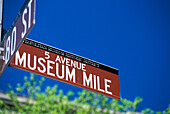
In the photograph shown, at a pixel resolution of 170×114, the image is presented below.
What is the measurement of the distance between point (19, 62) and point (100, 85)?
1534mm

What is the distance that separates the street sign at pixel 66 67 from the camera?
6.09 metres

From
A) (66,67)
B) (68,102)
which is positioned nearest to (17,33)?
(66,67)

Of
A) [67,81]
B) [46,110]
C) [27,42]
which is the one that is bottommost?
[67,81]

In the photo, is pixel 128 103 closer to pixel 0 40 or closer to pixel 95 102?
pixel 95 102

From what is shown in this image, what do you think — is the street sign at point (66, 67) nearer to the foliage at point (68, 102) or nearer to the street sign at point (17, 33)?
the street sign at point (17, 33)

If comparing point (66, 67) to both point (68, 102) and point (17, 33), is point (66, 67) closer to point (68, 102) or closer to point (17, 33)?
point (17, 33)

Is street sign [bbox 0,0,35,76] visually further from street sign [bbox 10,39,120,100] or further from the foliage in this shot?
the foliage

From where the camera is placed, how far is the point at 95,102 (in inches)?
933

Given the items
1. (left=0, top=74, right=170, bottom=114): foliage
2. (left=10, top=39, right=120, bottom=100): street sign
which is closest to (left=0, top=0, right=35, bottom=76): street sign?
(left=10, top=39, right=120, bottom=100): street sign

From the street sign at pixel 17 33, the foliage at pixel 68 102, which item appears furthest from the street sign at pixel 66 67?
the foliage at pixel 68 102

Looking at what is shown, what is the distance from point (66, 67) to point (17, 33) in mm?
1670

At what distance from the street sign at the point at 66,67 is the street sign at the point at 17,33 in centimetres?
47

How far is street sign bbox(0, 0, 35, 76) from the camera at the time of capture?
4.64 m

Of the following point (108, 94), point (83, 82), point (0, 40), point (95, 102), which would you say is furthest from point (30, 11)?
point (95, 102)
